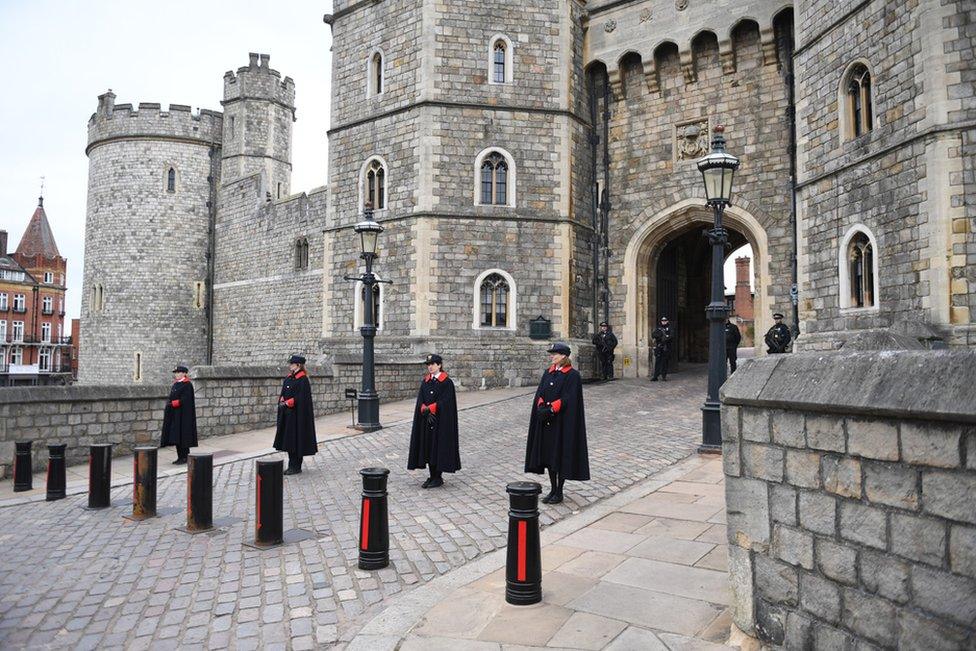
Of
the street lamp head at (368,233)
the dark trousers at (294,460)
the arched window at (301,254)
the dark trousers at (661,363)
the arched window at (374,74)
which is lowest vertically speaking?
the dark trousers at (294,460)

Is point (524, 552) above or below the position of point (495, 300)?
below

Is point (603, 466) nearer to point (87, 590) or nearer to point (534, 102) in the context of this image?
point (87, 590)

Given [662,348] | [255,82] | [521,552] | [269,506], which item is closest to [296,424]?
[269,506]

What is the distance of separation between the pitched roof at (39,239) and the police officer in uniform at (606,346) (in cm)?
6251

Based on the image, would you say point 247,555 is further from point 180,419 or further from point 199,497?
point 180,419

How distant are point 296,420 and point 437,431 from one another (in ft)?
7.36

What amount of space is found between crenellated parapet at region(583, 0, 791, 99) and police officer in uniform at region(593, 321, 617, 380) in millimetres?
6589

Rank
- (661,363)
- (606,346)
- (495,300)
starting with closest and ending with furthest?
1. (661,363)
2. (606,346)
3. (495,300)

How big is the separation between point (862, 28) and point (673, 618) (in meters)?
12.8

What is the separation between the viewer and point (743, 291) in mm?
51438

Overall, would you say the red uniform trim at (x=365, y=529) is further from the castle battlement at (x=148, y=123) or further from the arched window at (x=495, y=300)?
the castle battlement at (x=148, y=123)

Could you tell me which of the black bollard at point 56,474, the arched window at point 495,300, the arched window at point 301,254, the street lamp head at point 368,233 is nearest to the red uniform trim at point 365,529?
the black bollard at point 56,474

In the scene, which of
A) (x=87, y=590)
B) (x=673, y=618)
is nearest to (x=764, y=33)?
(x=673, y=618)

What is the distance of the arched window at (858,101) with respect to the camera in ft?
43.3
